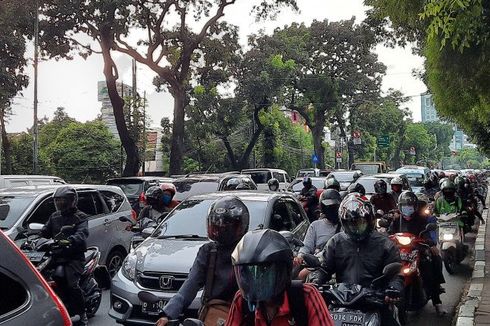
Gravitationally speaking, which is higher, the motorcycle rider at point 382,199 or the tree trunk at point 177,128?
the tree trunk at point 177,128

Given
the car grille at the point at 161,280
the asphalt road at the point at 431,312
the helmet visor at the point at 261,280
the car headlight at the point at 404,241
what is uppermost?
the helmet visor at the point at 261,280

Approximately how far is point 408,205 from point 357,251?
3135 mm

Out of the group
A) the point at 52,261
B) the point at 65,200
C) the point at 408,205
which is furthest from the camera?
the point at 408,205

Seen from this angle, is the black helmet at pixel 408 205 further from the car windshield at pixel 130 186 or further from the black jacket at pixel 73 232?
the car windshield at pixel 130 186

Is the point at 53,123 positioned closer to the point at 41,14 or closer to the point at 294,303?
the point at 41,14

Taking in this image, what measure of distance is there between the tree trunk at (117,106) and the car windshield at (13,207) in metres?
16.5

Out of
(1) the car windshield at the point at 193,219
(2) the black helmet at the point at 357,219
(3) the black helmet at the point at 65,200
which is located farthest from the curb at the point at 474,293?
(3) the black helmet at the point at 65,200

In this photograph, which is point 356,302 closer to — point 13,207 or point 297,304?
point 297,304

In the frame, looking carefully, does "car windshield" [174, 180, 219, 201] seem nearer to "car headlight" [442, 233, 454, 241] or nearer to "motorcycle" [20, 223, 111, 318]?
"car headlight" [442, 233, 454, 241]

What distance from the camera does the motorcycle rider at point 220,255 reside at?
4062mm

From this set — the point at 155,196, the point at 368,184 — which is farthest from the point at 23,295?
the point at 368,184

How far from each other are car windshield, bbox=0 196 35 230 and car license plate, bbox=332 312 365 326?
5.36 meters

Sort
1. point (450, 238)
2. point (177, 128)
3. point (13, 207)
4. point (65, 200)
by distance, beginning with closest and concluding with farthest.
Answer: point (65, 200), point (13, 207), point (450, 238), point (177, 128)

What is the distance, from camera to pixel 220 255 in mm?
4145
